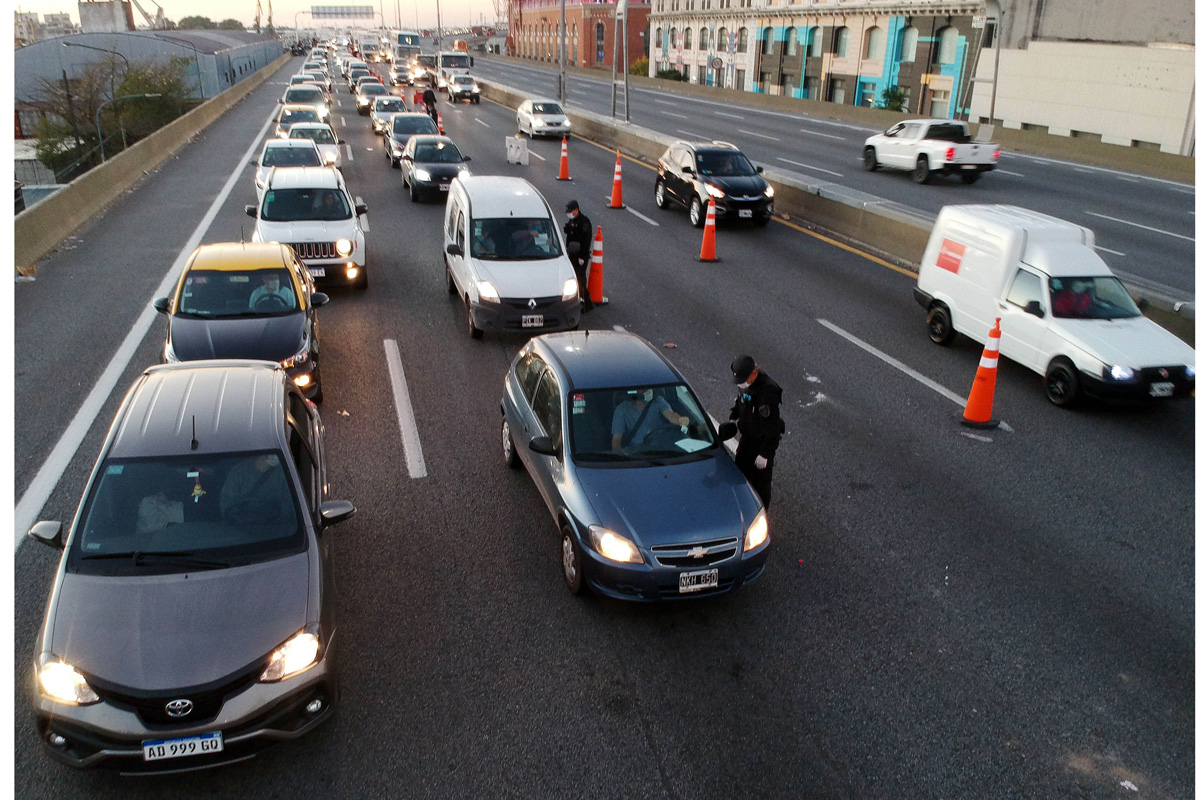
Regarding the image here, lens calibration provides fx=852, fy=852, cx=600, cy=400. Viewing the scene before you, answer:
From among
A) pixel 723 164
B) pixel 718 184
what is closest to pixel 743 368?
pixel 718 184

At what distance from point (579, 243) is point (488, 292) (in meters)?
2.41

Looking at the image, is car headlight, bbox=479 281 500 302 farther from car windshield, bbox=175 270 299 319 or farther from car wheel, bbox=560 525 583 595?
car wheel, bbox=560 525 583 595

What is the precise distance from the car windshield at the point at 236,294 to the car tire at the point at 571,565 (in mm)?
5097

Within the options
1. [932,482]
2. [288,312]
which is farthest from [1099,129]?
[288,312]

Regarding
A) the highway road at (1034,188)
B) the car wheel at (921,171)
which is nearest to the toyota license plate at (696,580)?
the highway road at (1034,188)

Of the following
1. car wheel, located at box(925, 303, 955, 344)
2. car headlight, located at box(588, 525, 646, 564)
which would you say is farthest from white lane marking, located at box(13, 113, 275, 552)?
car wheel, located at box(925, 303, 955, 344)

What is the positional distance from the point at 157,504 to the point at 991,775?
5.35m

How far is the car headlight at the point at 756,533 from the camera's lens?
247 inches

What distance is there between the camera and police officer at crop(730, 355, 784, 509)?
702cm

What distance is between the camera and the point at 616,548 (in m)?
6.11

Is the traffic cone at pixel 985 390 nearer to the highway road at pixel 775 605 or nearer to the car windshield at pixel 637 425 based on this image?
the highway road at pixel 775 605

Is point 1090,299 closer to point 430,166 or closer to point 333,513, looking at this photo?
point 333,513

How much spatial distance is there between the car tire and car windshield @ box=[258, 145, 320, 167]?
1653 cm

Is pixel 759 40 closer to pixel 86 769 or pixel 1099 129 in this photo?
pixel 1099 129
